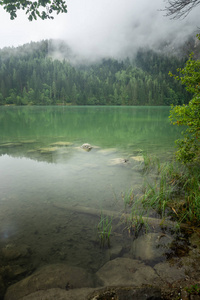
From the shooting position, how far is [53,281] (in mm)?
3264

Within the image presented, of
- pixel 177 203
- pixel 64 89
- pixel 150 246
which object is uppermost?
pixel 64 89

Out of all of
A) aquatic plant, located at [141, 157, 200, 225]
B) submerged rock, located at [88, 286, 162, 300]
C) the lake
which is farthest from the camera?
aquatic plant, located at [141, 157, 200, 225]

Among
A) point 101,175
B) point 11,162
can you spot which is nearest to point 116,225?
point 101,175

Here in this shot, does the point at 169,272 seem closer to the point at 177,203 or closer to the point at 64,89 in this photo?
the point at 177,203

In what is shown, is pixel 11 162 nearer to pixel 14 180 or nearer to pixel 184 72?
pixel 14 180

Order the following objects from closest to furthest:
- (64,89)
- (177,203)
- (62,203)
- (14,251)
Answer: (14,251)
(177,203)
(62,203)
(64,89)

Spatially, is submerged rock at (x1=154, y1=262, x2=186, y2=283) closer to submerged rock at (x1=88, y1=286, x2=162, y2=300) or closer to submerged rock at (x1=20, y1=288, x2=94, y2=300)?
submerged rock at (x1=88, y1=286, x2=162, y2=300)

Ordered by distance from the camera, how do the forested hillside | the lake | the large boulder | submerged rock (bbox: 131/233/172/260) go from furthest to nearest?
the forested hillside < the lake < submerged rock (bbox: 131/233/172/260) < the large boulder

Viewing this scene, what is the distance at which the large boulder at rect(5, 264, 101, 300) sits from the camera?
3098 mm

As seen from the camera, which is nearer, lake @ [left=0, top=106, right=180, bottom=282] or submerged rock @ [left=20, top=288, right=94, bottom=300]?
submerged rock @ [left=20, top=288, right=94, bottom=300]

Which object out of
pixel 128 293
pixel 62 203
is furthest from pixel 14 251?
pixel 128 293

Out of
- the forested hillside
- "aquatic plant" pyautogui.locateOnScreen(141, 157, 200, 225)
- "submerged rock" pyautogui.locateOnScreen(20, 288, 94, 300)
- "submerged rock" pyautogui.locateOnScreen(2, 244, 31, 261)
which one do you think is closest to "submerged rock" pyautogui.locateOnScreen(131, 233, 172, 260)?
"aquatic plant" pyautogui.locateOnScreen(141, 157, 200, 225)

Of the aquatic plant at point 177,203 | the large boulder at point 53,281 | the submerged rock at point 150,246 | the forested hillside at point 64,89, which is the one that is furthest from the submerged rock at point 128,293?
the forested hillside at point 64,89

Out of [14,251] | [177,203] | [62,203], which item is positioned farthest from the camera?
[62,203]
